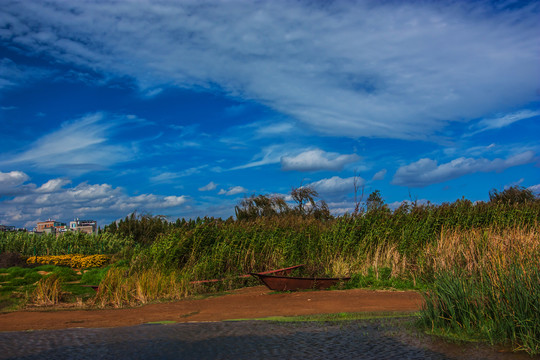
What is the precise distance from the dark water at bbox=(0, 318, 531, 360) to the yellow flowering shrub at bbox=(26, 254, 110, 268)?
1453cm

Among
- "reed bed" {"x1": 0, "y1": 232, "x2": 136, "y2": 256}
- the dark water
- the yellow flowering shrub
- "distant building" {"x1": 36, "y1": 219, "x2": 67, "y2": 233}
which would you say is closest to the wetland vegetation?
the dark water

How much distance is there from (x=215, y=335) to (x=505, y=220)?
1887 centimetres

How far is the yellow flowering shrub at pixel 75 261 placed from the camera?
2366 cm

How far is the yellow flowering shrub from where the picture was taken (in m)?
23.7

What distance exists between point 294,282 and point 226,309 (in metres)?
3.09

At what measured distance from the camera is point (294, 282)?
14.5 m

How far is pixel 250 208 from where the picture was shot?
→ 4062cm

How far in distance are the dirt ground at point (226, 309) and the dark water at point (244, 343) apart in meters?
0.95

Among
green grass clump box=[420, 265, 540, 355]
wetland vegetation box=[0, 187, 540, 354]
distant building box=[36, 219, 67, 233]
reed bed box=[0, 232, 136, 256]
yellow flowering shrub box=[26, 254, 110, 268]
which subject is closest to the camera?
green grass clump box=[420, 265, 540, 355]

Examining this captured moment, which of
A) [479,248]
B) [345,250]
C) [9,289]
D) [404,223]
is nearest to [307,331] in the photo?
[479,248]

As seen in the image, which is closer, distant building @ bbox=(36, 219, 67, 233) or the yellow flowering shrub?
the yellow flowering shrub

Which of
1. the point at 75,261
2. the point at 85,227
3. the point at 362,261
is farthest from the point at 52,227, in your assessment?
the point at 362,261

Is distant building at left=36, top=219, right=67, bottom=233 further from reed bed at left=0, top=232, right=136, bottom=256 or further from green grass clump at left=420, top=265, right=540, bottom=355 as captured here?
green grass clump at left=420, top=265, right=540, bottom=355

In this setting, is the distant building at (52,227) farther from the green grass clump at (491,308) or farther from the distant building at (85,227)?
the green grass clump at (491,308)
